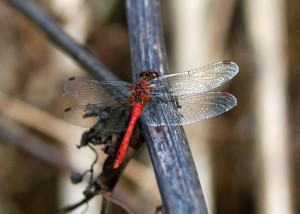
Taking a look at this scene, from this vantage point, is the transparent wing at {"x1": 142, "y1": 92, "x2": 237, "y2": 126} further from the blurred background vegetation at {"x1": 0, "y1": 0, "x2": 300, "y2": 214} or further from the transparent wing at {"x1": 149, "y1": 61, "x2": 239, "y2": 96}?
the blurred background vegetation at {"x1": 0, "y1": 0, "x2": 300, "y2": 214}

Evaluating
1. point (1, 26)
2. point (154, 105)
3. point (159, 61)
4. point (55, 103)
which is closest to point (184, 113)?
point (154, 105)

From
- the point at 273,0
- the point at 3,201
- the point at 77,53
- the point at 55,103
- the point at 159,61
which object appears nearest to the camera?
the point at 159,61

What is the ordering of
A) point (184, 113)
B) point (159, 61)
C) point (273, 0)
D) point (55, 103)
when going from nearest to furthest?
point (159, 61) → point (184, 113) → point (273, 0) → point (55, 103)

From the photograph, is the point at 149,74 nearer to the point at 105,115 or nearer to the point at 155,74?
the point at 155,74

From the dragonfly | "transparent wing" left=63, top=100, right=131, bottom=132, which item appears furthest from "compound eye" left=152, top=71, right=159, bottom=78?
"transparent wing" left=63, top=100, right=131, bottom=132

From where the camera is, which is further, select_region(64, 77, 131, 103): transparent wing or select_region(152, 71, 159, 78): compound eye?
select_region(64, 77, 131, 103): transparent wing

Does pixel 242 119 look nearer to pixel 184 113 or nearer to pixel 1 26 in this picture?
pixel 1 26
